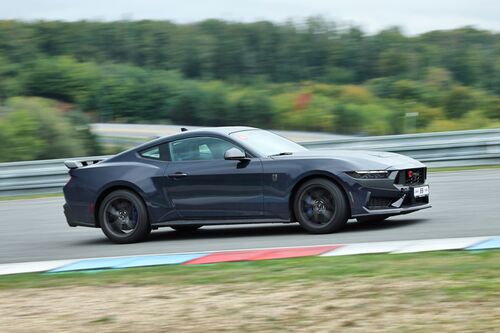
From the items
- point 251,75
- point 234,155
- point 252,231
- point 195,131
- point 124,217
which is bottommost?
point 252,231

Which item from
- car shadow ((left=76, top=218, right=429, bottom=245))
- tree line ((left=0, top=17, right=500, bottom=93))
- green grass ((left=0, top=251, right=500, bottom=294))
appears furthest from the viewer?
tree line ((left=0, top=17, right=500, bottom=93))

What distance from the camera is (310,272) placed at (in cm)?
749

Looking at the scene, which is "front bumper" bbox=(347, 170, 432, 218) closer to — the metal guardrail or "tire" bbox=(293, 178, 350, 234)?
"tire" bbox=(293, 178, 350, 234)

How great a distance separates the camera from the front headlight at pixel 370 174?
10016 mm

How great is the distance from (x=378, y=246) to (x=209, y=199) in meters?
2.60

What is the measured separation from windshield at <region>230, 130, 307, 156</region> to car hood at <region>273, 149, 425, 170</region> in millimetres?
277

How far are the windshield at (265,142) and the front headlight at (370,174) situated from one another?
1119 millimetres

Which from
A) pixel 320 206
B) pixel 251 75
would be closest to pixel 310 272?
pixel 320 206

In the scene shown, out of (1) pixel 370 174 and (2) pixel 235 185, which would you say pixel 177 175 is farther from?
(1) pixel 370 174

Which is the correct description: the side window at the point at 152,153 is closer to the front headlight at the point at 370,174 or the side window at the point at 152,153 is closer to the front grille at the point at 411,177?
the front headlight at the point at 370,174

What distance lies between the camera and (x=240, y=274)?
25.3ft

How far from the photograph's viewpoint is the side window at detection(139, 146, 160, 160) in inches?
437

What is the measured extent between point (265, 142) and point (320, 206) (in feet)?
4.30

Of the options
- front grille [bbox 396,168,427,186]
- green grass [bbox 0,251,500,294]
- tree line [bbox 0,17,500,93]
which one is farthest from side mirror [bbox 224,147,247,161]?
tree line [bbox 0,17,500,93]
